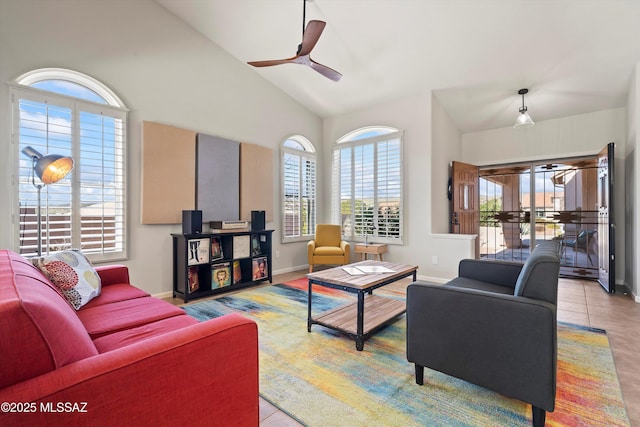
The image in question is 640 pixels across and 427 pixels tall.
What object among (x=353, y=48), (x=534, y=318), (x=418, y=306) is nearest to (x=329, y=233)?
(x=353, y=48)

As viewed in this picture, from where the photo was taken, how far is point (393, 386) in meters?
1.94

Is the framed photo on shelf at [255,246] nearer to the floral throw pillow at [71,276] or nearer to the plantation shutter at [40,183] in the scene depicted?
the plantation shutter at [40,183]

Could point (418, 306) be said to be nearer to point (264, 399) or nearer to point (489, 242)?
point (264, 399)

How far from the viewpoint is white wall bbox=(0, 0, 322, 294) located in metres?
2.88

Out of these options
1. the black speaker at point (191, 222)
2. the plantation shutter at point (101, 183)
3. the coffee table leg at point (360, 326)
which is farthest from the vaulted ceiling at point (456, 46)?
the coffee table leg at point (360, 326)

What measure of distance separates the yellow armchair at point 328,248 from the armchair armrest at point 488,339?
3.19 metres

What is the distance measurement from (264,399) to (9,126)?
3381mm

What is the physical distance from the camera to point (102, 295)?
91.2 inches

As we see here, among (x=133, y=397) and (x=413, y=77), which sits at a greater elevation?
(x=413, y=77)

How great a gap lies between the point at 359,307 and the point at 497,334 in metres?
1.01

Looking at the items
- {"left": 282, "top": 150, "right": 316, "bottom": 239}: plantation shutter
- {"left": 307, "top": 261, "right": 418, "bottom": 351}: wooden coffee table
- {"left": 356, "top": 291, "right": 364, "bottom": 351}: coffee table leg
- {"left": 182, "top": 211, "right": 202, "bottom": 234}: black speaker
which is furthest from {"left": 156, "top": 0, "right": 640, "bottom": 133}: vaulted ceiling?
{"left": 356, "top": 291, "right": 364, "bottom": 351}: coffee table leg

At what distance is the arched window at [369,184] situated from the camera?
521 cm

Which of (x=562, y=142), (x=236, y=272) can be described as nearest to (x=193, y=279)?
(x=236, y=272)

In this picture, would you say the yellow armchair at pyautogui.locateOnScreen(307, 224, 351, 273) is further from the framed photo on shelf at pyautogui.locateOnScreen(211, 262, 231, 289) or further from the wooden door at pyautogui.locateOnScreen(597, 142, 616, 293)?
the wooden door at pyautogui.locateOnScreen(597, 142, 616, 293)
